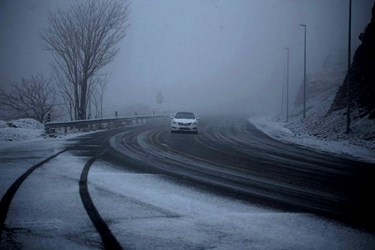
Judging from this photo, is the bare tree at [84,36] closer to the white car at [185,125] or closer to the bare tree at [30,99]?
the bare tree at [30,99]

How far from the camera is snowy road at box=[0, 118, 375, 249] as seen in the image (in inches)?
171

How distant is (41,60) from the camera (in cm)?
18612

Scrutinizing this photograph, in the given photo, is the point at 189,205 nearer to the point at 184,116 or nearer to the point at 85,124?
the point at 184,116

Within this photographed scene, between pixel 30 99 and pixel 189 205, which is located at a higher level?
pixel 30 99

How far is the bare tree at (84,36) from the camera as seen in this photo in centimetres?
2644

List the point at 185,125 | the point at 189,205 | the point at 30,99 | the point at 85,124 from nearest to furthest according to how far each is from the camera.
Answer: the point at 189,205 → the point at 185,125 → the point at 85,124 → the point at 30,99

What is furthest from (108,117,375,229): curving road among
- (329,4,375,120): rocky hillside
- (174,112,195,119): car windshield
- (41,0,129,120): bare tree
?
(41,0,129,120): bare tree

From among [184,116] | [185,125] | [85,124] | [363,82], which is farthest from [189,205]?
[363,82]

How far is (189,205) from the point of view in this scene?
588cm

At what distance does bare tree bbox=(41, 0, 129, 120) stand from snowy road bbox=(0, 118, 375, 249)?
58.1 feet

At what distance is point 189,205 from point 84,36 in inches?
948

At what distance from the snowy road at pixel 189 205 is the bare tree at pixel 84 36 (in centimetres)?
1771

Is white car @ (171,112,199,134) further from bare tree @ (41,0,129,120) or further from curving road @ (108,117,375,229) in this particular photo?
curving road @ (108,117,375,229)

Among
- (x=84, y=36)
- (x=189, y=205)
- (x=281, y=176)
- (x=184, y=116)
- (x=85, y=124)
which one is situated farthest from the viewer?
(x=84, y=36)
